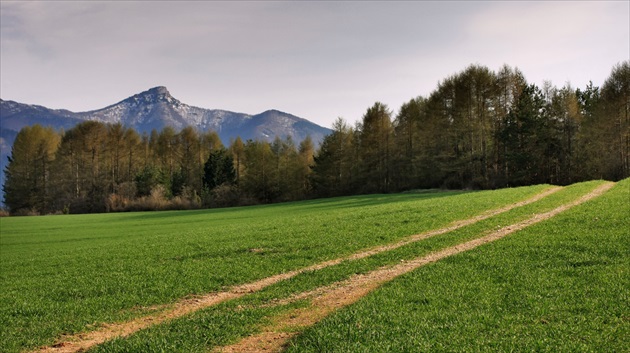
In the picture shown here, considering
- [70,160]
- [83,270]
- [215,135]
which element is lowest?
[83,270]

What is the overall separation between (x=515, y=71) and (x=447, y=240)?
65386 millimetres

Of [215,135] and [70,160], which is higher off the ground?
[215,135]

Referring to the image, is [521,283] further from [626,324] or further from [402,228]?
[402,228]

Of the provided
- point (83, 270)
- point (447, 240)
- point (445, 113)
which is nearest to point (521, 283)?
point (447, 240)

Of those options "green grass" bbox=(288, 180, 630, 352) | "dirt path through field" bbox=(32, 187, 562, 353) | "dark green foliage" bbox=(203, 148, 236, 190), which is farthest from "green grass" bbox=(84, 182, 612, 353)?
"dark green foliage" bbox=(203, 148, 236, 190)

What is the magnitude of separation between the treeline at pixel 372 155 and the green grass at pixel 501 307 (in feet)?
190

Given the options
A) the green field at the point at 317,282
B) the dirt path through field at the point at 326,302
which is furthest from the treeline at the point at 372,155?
the dirt path through field at the point at 326,302

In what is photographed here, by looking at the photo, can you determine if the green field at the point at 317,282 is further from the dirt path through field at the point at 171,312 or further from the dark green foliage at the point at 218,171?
the dark green foliage at the point at 218,171

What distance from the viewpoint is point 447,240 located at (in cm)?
2012

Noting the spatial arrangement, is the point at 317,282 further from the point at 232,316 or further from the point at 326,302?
the point at 232,316

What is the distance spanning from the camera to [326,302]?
39.3 feet

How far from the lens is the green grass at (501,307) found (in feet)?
26.3

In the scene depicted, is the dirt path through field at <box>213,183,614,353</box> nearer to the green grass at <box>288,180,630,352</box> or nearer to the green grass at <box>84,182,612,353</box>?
the green grass at <box>84,182,612,353</box>

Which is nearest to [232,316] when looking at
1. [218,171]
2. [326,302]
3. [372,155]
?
[326,302]
